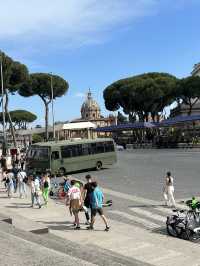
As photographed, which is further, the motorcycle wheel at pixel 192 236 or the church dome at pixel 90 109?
the church dome at pixel 90 109

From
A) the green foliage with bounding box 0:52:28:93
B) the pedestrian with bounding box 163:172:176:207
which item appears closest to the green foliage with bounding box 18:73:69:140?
the green foliage with bounding box 0:52:28:93

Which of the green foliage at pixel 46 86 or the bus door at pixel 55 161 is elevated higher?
the green foliage at pixel 46 86

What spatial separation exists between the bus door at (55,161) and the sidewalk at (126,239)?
1394 cm

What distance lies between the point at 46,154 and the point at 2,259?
2438 centimetres

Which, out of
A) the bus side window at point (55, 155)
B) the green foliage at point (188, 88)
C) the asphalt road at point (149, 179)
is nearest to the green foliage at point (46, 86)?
the green foliage at point (188, 88)

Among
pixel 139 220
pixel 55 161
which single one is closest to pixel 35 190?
pixel 139 220

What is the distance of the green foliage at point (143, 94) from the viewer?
260 feet

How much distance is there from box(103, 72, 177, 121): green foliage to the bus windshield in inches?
1814

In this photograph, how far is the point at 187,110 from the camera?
289 ft

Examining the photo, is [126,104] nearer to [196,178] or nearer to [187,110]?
[187,110]

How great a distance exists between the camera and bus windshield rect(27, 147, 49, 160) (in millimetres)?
33028

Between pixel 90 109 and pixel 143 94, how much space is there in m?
96.8

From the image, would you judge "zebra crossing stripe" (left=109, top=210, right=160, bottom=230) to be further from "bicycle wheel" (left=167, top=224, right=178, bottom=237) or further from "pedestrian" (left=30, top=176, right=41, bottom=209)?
"pedestrian" (left=30, top=176, right=41, bottom=209)

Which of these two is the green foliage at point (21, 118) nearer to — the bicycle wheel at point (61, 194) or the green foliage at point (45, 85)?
the green foliage at point (45, 85)
